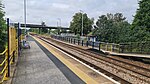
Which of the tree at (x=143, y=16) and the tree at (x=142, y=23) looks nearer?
the tree at (x=142, y=23)

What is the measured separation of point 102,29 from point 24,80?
49.9 m

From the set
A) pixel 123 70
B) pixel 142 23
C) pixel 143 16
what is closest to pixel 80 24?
pixel 143 16

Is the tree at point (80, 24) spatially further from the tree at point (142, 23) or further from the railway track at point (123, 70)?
the railway track at point (123, 70)

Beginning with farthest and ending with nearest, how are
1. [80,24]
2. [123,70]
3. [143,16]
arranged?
1. [80,24]
2. [143,16]
3. [123,70]

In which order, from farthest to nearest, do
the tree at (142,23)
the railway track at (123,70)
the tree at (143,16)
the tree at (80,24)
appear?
the tree at (80,24) < the tree at (143,16) < the tree at (142,23) < the railway track at (123,70)

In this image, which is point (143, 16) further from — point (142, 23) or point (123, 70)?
point (123, 70)

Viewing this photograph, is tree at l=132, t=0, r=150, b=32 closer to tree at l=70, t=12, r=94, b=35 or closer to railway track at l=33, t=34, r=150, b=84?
railway track at l=33, t=34, r=150, b=84

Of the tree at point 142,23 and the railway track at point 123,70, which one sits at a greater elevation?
the tree at point 142,23

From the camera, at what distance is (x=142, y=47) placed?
27.9 metres

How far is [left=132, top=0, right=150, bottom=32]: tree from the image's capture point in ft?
160

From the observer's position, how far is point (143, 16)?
5022cm

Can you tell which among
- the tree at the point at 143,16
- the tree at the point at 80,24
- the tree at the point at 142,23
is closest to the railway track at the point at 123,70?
the tree at the point at 142,23

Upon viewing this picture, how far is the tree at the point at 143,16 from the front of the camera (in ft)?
160

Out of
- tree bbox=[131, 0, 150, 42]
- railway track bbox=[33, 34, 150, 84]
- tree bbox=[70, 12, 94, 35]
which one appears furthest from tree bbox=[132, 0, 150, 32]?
tree bbox=[70, 12, 94, 35]
